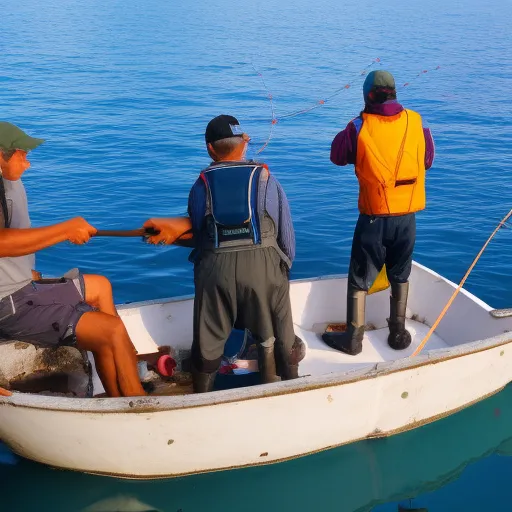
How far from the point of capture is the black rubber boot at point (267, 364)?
493 centimetres

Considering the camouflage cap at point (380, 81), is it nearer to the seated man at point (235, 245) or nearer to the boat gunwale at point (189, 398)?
the seated man at point (235, 245)

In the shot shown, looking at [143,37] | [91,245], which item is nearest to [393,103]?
[91,245]

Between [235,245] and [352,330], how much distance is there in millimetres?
2014

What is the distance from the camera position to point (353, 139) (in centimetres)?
536

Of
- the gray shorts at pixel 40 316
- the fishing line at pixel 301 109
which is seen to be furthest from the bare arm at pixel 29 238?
the fishing line at pixel 301 109

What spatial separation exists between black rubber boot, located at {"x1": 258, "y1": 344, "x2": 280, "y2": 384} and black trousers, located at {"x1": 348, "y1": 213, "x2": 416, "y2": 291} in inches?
47.2

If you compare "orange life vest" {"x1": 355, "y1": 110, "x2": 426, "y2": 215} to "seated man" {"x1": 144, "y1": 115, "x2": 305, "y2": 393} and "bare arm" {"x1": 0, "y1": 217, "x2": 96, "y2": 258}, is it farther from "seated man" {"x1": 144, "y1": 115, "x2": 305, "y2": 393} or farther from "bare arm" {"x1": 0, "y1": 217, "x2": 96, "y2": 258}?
"bare arm" {"x1": 0, "y1": 217, "x2": 96, "y2": 258}

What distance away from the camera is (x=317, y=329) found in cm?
664

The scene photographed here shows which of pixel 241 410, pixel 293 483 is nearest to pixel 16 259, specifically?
pixel 241 410

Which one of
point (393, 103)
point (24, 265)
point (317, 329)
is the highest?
point (393, 103)

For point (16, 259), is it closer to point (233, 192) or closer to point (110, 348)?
point (110, 348)

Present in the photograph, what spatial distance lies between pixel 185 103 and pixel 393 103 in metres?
14.7

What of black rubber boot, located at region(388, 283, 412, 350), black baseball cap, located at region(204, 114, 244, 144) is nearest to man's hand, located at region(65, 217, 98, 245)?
black baseball cap, located at region(204, 114, 244, 144)

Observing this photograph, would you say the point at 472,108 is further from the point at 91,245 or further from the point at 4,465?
the point at 4,465
